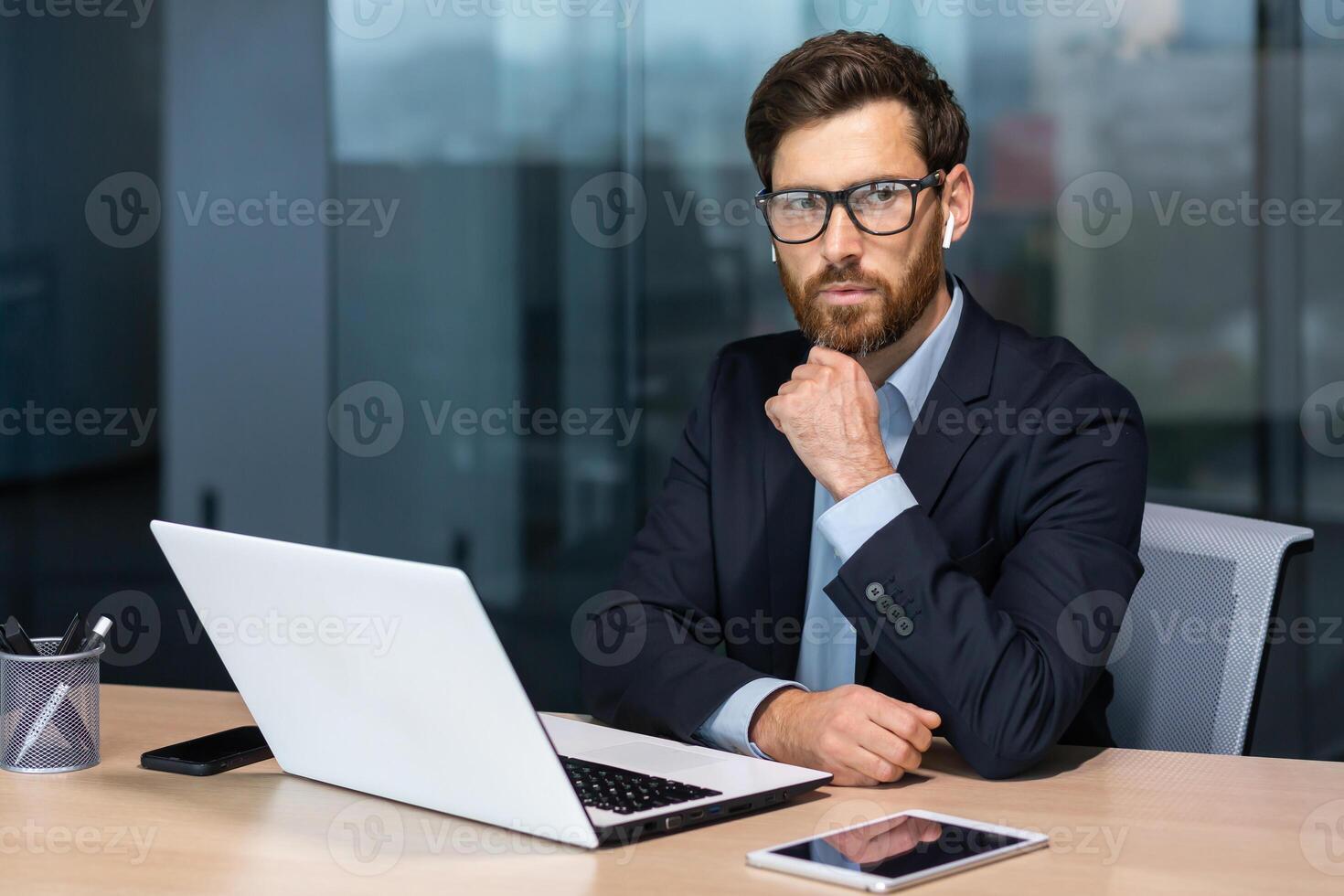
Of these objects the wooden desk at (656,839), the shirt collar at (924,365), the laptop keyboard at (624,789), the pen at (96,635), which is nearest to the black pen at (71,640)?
the pen at (96,635)

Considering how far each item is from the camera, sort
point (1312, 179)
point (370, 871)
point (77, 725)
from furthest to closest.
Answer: point (1312, 179) < point (77, 725) < point (370, 871)

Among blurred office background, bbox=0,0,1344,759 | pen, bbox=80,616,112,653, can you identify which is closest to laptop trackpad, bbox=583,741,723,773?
pen, bbox=80,616,112,653

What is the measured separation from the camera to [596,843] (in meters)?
1.23

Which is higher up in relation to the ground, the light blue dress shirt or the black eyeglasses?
the black eyeglasses

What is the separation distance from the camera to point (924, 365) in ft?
6.53

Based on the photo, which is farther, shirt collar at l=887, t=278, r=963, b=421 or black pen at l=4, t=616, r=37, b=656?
shirt collar at l=887, t=278, r=963, b=421

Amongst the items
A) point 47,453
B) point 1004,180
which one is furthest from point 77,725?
point 47,453

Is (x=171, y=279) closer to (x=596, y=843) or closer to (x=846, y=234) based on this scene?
(x=846, y=234)

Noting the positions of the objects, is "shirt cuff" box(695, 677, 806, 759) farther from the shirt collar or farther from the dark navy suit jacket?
the shirt collar

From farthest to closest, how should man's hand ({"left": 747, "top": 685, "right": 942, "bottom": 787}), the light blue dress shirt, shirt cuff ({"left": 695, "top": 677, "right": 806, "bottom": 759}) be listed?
the light blue dress shirt
shirt cuff ({"left": 695, "top": 677, "right": 806, "bottom": 759})
man's hand ({"left": 747, "top": 685, "right": 942, "bottom": 787})

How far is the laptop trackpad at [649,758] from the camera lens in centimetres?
147

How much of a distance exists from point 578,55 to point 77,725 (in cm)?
287

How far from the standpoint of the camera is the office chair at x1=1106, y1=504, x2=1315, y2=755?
1.80 meters

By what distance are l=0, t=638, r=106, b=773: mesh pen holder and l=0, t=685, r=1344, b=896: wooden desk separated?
0.03 m
